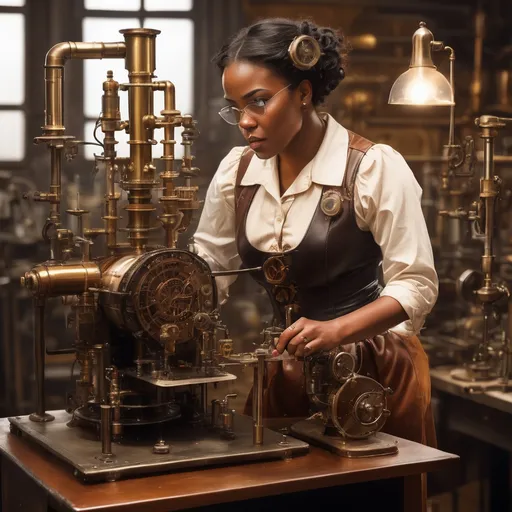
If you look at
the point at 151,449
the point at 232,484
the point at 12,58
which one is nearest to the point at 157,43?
the point at 12,58

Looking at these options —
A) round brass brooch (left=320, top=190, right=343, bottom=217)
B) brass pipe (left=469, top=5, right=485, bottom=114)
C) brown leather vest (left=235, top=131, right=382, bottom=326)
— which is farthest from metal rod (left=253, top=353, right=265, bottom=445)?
brass pipe (left=469, top=5, right=485, bottom=114)

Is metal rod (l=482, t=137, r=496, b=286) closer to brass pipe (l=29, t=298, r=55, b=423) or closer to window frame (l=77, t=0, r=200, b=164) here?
window frame (l=77, t=0, r=200, b=164)

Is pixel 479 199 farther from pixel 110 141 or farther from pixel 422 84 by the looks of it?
pixel 110 141

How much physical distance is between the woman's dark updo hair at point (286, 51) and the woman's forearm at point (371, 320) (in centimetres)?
61

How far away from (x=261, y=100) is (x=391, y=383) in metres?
0.84

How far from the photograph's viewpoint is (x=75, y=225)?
470 cm

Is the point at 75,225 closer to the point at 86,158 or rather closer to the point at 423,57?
the point at 86,158

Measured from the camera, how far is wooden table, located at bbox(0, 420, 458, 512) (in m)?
2.45

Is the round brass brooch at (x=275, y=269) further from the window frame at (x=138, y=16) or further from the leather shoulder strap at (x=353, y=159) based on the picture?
the window frame at (x=138, y=16)

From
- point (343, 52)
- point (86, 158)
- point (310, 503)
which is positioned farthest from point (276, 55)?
point (86, 158)

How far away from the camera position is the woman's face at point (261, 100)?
2.99 meters

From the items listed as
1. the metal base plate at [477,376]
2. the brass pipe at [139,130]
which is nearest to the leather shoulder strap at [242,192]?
the brass pipe at [139,130]

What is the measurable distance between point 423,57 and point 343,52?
754 millimetres

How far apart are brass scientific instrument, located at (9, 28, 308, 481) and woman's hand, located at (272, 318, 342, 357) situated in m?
0.16
